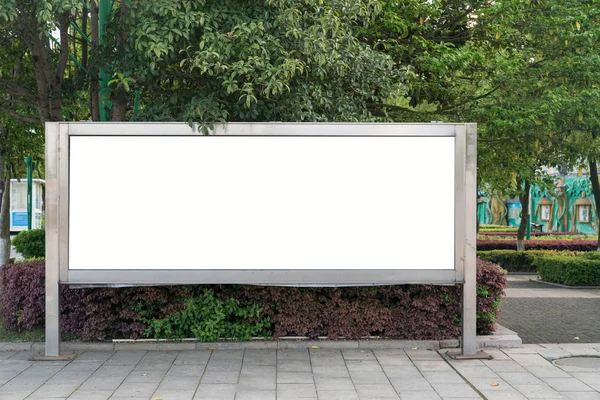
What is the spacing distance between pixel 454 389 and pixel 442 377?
1.50 feet

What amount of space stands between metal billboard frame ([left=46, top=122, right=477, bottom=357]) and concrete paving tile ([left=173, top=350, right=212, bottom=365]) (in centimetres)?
88

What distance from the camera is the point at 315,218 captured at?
295 inches

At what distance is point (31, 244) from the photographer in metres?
18.0

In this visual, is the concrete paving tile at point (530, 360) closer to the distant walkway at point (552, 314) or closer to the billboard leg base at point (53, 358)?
the distant walkway at point (552, 314)

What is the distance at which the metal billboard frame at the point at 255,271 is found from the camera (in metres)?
7.30

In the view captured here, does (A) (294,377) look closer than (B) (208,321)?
Yes

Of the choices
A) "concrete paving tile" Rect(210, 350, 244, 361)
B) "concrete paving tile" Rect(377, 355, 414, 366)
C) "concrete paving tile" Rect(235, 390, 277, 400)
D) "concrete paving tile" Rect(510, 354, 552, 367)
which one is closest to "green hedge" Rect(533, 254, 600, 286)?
"concrete paving tile" Rect(510, 354, 552, 367)

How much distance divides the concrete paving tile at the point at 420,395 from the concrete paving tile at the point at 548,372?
1404mm

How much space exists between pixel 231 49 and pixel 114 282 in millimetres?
2966

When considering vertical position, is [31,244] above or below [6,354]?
above

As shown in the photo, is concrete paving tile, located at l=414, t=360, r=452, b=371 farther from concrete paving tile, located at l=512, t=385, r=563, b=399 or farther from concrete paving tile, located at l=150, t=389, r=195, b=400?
concrete paving tile, located at l=150, t=389, r=195, b=400

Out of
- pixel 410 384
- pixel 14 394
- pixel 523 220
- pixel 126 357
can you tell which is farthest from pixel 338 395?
pixel 523 220

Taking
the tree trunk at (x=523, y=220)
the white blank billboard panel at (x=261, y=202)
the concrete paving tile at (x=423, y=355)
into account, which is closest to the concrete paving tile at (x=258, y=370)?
the white blank billboard panel at (x=261, y=202)

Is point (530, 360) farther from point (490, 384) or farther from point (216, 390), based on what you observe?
point (216, 390)
